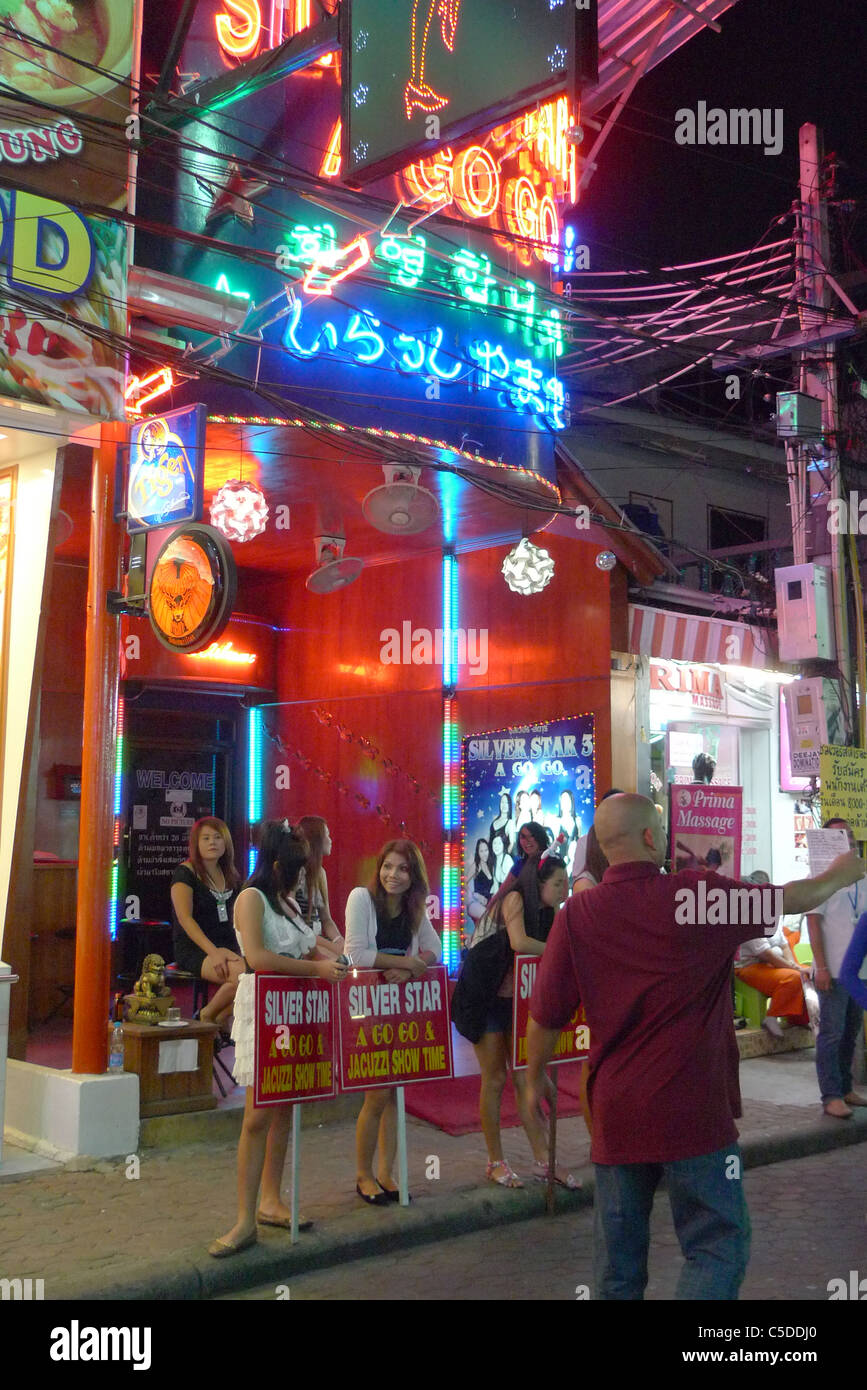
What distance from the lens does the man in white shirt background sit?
31.2ft

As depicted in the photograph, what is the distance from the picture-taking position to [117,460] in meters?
8.30

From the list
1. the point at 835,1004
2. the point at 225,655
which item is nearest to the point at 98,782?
the point at 835,1004

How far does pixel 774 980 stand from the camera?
38.3 ft

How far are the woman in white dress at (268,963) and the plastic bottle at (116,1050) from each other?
192cm

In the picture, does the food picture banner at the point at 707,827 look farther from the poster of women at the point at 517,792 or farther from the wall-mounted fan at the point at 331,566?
the wall-mounted fan at the point at 331,566

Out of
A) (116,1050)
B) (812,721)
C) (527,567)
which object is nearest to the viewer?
(116,1050)

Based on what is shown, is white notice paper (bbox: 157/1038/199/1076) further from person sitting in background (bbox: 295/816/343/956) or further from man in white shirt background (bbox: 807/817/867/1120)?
man in white shirt background (bbox: 807/817/867/1120)

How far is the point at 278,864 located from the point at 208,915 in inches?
105

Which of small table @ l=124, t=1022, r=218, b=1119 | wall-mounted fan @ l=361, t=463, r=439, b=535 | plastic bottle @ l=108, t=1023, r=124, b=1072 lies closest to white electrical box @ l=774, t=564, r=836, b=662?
wall-mounted fan @ l=361, t=463, r=439, b=535

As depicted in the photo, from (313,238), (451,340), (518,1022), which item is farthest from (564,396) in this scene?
(518,1022)

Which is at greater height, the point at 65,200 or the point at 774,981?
the point at 65,200

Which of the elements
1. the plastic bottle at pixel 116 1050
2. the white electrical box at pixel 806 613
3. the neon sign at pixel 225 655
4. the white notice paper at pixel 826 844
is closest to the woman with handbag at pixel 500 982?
the plastic bottle at pixel 116 1050

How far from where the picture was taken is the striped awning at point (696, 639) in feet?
41.0

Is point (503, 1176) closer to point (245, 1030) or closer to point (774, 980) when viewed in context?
point (245, 1030)
